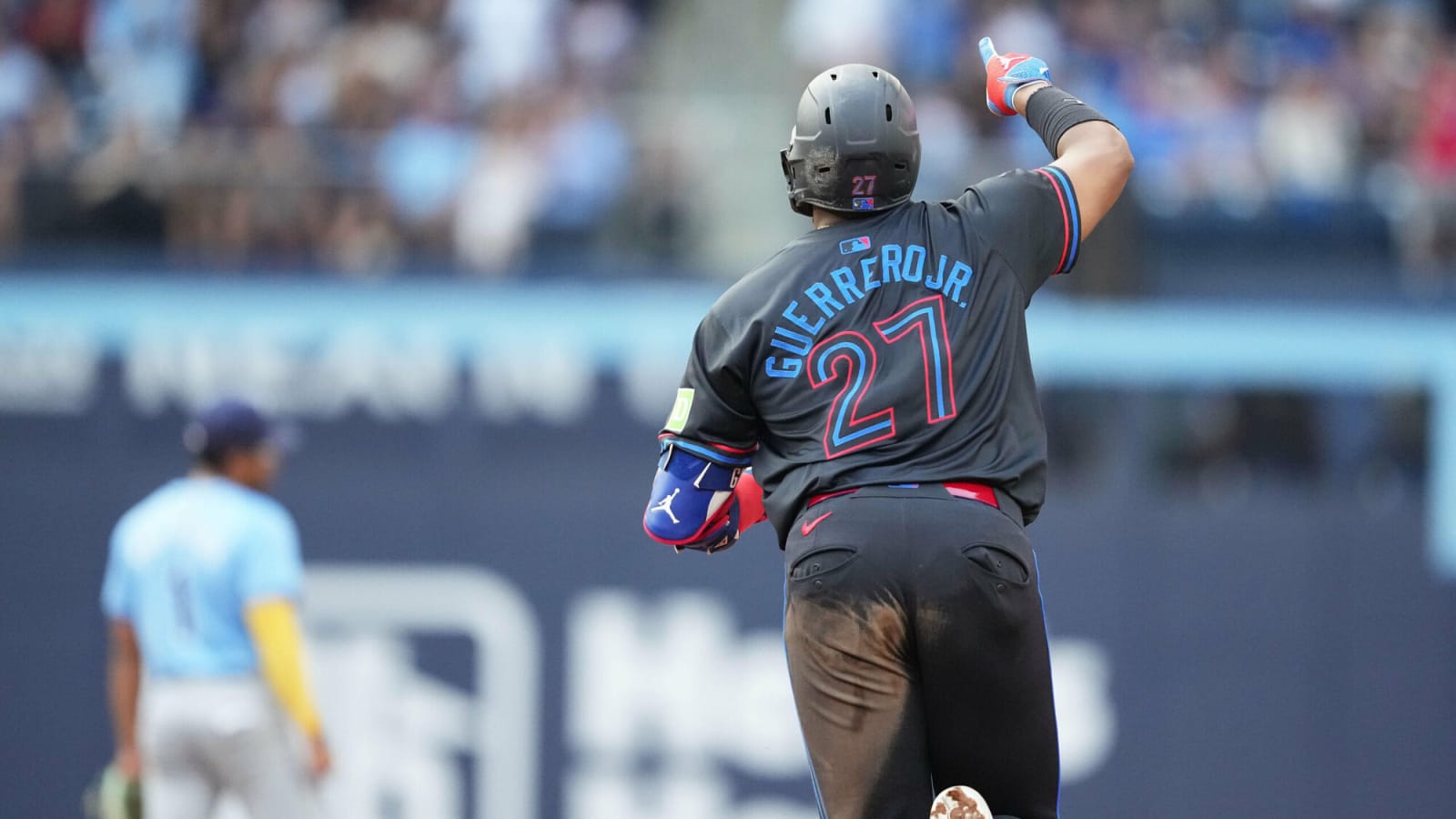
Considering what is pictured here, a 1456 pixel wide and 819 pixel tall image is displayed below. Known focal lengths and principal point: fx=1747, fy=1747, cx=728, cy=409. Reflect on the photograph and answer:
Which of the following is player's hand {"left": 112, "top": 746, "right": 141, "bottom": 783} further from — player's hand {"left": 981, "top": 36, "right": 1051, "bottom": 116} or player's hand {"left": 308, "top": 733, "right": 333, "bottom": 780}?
player's hand {"left": 981, "top": 36, "right": 1051, "bottom": 116}

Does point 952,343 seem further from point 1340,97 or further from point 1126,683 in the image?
point 1340,97

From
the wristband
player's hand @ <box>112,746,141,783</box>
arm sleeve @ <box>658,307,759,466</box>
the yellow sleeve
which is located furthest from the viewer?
player's hand @ <box>112,746,141,783</box>

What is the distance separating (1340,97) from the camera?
1055 centimetres

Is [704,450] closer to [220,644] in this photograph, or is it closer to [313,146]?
[220,644]

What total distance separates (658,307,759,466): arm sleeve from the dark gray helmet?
41 centimetres

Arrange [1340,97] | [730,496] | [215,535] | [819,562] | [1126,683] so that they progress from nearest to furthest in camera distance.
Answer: [819,562] → [730,496] → [215,535] → [1126,683] → [1340,97]

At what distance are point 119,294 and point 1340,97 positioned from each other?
7.22m

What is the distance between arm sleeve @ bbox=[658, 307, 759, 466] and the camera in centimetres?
400

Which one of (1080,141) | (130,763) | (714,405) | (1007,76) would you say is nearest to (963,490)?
(714,405)

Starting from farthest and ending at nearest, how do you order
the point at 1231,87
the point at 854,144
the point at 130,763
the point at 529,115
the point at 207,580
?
the point at 1231,87, the point at 529,115, the point at 130,763, the point at 207,580, the point at 854,144

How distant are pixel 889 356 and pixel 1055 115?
0.81 m

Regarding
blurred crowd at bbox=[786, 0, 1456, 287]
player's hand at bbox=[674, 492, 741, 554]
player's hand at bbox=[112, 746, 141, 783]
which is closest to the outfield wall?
blurred crowd at bbox=[786, 0, 1456, 287]

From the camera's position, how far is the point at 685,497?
408 cm

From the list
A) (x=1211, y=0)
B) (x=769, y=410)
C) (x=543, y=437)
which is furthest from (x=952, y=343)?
(x=1211, y=0)
